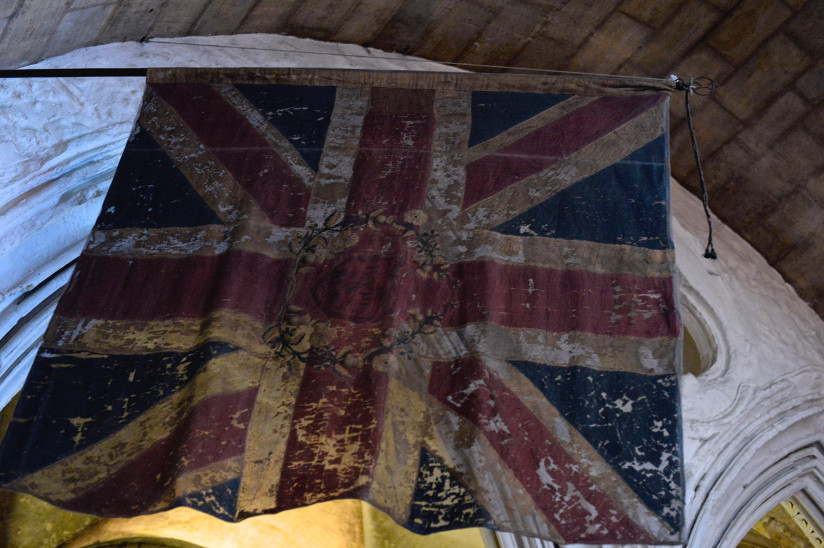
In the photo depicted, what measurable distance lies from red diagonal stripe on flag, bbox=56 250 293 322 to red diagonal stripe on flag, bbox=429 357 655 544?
628 mm

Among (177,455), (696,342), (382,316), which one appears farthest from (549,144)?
(696,342)

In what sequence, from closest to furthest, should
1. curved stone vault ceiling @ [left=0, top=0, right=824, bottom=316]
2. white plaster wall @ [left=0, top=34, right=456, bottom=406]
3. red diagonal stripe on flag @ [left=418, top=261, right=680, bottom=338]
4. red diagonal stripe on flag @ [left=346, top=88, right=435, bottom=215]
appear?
red diagonal stripe on flag @ [left=418, top=261, right=680, bottom=338] → red diagonal stripe on flag @ [left=346, top=88, right=435, bottom=215] → white plaster wall @ [left=0, top=34, right=456, bottom=406] → curved stone vault ceiling @ [left=0, top=0, right=824, bottom=316]

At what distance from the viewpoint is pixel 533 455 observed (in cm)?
219

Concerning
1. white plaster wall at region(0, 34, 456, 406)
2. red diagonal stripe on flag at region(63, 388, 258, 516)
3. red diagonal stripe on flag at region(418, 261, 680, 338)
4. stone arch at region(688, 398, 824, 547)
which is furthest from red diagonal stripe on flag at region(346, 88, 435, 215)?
stone arch at region(688, 398, 824, 547)

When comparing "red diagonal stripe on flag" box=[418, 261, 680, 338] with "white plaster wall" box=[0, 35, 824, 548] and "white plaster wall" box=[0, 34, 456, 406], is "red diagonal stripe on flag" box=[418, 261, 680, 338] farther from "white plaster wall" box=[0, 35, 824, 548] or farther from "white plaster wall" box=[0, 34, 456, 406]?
"white plaster wall" box=[0, 34, 456, 406]

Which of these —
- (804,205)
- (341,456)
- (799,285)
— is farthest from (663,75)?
(341,456)

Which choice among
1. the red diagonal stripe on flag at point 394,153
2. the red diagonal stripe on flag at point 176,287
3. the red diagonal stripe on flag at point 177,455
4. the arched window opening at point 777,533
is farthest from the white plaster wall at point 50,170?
the arched window opening at point 777,533

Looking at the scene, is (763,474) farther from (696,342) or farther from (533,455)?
(533,455)

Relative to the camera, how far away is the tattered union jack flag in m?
2.16

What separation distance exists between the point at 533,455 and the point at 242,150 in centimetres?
155

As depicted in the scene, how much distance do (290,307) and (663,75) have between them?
302 cm

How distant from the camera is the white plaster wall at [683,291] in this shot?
327cm

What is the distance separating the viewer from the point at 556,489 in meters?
2.15

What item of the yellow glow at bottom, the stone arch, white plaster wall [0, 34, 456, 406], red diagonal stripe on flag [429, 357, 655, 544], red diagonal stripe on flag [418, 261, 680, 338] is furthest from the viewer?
the yellow glow at bottom
